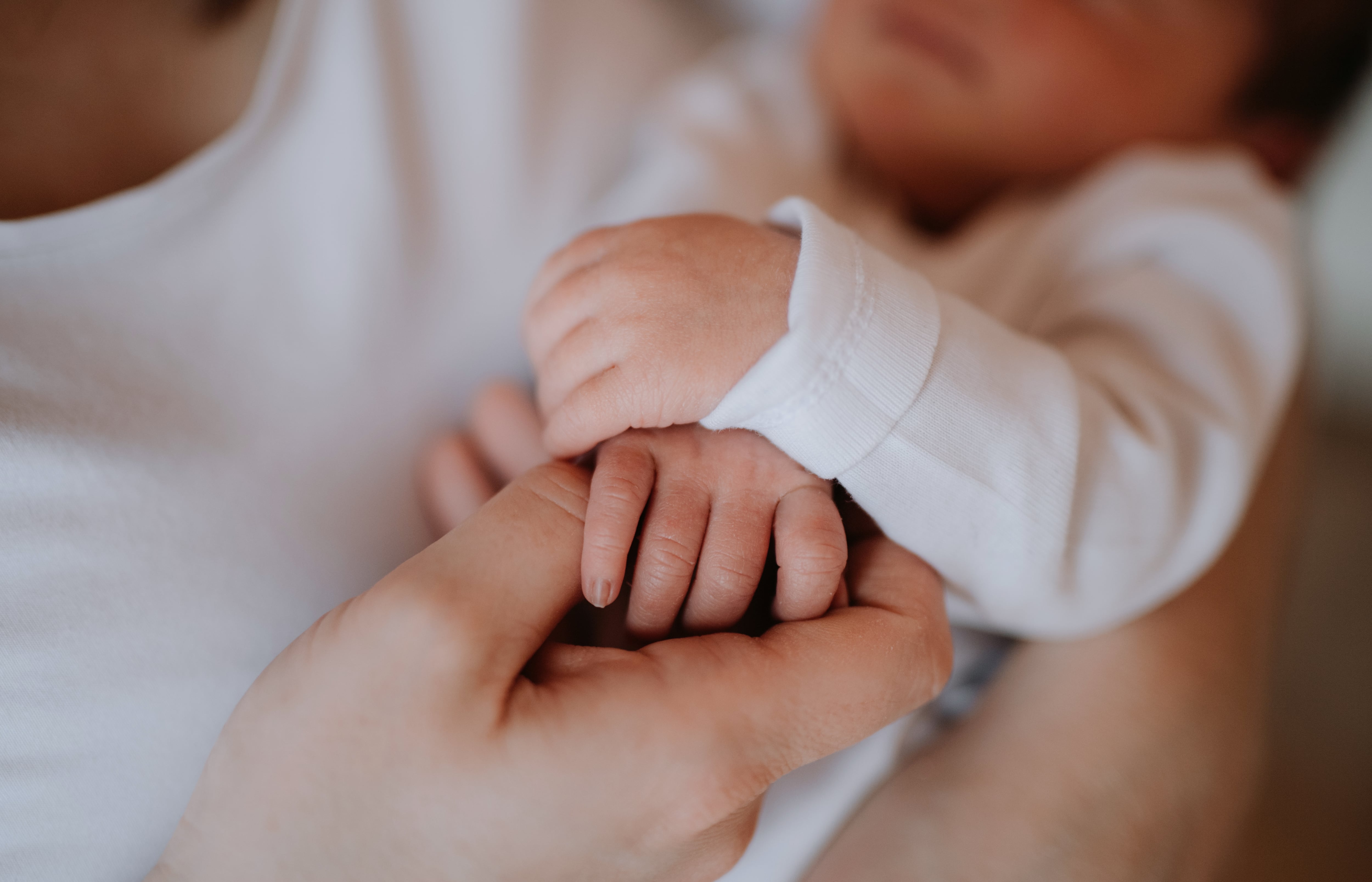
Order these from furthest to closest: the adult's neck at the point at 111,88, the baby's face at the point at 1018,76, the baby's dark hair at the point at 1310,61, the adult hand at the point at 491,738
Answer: the baby's dark hair at the point at 1310,61
the baby's face at the point at 1018,76
the adult's neck at the point at 111,88
the adult hand at the point at 491,738

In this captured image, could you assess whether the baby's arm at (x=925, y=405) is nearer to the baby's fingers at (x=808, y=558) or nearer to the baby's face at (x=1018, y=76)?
the baby's fingers at (x=808, y=558)

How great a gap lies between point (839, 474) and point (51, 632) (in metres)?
0.45

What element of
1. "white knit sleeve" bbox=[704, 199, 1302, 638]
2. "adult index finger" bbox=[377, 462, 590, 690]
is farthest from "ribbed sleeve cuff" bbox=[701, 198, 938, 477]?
"adult index finger" bbox=[377, 462, 590, 690]

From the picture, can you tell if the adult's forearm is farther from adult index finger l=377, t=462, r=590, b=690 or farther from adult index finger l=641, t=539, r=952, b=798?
adult index finger l=377, t=462, r=590, b=690

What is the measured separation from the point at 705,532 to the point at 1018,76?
716 millimetres

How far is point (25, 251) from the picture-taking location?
1.49 feet

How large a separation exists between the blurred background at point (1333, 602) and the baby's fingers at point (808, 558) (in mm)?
978

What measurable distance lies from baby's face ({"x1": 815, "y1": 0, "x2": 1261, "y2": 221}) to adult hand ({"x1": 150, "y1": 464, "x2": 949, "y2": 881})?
2.38 ft

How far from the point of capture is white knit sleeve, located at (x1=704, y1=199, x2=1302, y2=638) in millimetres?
433

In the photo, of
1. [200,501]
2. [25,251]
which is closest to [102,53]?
[25,251]

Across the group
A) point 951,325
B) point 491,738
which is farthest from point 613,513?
point 951,325

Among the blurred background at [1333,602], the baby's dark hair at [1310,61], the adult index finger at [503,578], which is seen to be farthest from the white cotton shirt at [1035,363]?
the blurred background at [1333,602]

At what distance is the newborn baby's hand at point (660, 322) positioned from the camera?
0.43 meters

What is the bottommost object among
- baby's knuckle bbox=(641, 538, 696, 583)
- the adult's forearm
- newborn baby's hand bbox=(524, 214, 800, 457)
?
the adult's forearm
